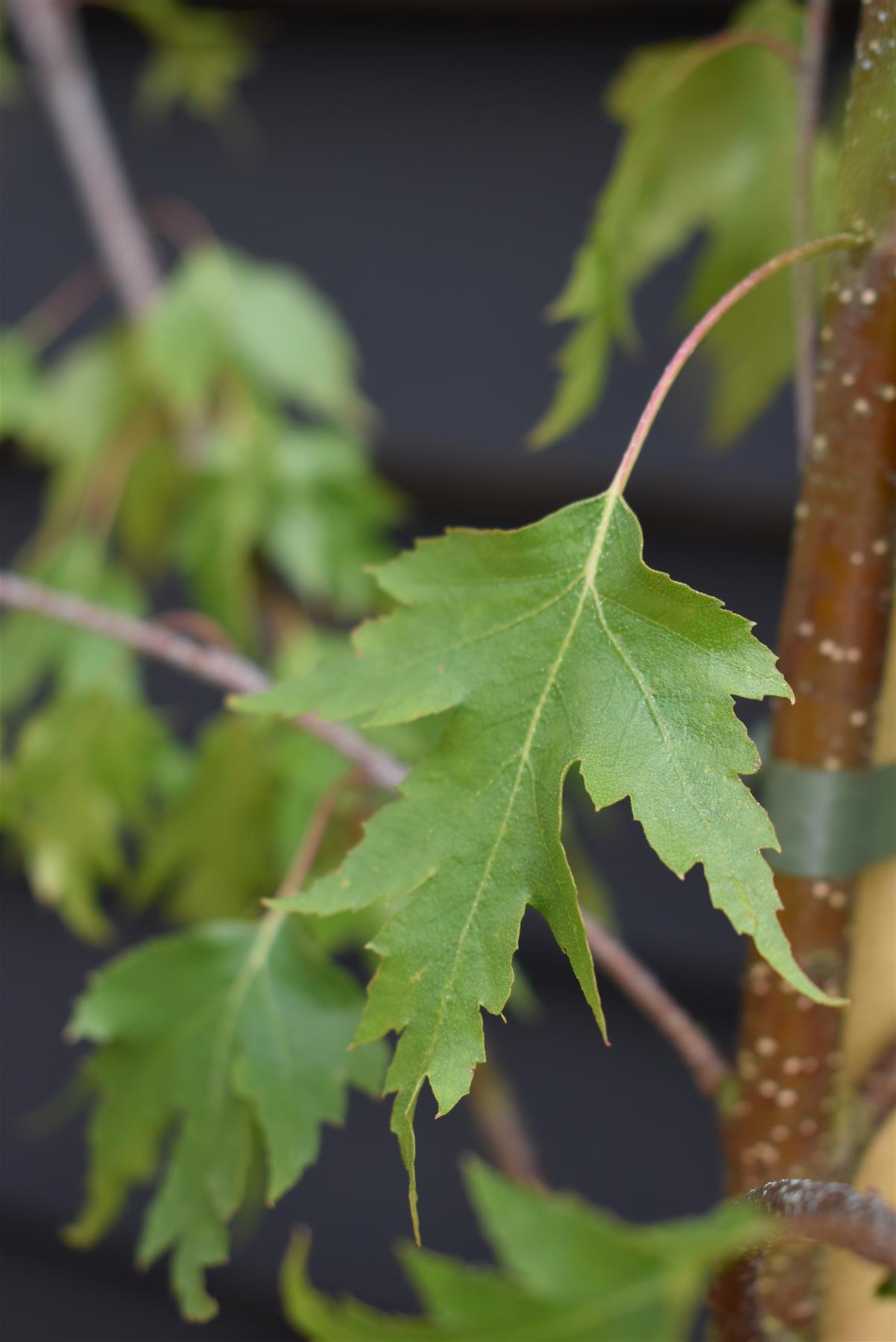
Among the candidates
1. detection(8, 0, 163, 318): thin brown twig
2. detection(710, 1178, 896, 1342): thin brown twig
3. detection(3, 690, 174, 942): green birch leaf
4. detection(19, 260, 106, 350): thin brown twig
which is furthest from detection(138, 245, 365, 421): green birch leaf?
detection(710, 1178, 896, 1342): thin brown twig

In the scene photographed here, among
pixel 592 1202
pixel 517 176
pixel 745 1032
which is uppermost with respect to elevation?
pixel 517 176

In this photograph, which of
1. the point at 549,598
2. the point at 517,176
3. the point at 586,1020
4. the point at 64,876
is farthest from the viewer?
the point at 586,1020

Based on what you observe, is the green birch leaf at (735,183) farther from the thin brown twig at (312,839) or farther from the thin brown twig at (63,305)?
the thin brown twig at (63,305)

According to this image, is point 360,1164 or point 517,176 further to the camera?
point 360,1164

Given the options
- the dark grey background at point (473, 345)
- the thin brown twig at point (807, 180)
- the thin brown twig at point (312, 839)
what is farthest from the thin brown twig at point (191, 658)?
the dark grey background at point (473, 345)

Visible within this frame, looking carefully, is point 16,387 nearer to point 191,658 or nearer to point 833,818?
point 191,658

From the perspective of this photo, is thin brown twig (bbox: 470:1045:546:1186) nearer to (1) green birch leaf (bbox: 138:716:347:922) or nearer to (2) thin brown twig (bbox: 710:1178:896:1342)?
(1) green birch leaf (bbox: 138:716:347:922)

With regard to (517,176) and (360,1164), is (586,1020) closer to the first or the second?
(360,1164)

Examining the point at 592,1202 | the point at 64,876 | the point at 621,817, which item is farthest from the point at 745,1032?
the point at 592,1202
